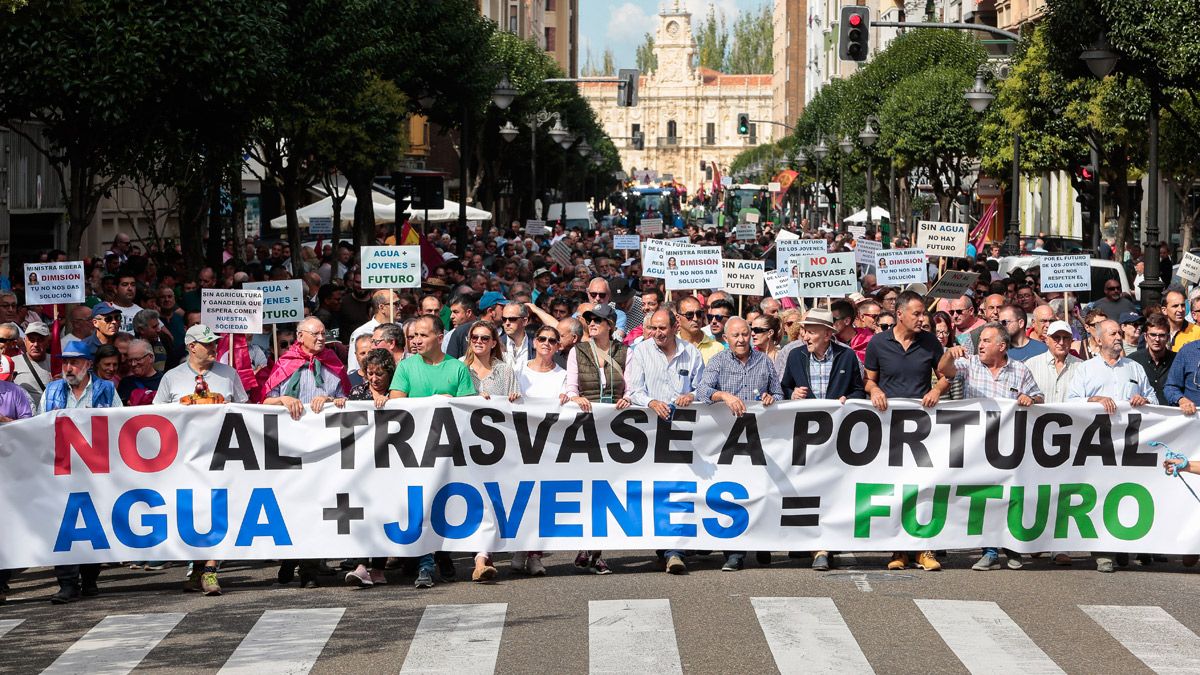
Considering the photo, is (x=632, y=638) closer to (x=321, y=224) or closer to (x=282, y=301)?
(x=282, y=301)

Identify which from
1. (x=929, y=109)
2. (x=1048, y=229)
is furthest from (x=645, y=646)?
(x=1048, y=229)

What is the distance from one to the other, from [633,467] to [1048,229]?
166 ft

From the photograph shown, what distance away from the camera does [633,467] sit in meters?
11.4

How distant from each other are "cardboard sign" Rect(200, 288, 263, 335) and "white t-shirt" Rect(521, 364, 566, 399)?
3185 mm

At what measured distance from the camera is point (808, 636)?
9281 millimetres

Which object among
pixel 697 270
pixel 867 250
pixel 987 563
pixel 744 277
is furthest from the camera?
pixel 867 250

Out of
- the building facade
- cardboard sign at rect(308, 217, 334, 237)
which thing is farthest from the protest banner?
the building facade

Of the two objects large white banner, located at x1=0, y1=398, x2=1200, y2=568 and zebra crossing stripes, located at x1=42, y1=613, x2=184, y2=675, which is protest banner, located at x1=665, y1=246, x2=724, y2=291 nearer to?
large white banner, located at x1=0, y1=398, x2=1200, y2=568

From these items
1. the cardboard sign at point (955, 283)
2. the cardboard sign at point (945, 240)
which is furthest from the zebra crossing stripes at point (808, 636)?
the cardboard sign at point (945, 240)

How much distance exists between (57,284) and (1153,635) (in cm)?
941

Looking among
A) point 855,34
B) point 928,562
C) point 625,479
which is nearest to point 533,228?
point 855,34

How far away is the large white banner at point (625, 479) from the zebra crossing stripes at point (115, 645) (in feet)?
3.35

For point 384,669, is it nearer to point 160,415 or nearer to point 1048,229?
point 160,415

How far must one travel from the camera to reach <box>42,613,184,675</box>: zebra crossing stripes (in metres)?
8.81
